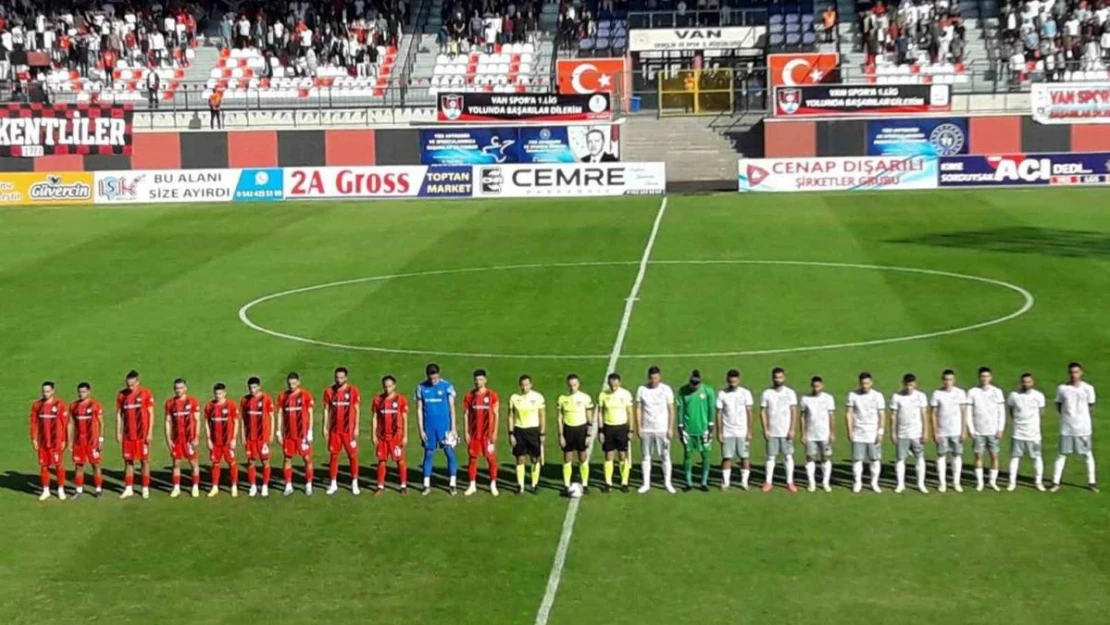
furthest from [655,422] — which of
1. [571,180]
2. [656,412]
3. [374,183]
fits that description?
[374,183]

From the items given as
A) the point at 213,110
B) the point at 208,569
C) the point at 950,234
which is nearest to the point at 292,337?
the point at 208,569

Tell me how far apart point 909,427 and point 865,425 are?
53cm

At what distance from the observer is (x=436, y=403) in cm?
2019

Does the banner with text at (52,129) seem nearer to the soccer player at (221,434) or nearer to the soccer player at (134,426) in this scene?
the soccer player at (134,426)

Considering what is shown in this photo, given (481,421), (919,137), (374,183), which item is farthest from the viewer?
(919,137)

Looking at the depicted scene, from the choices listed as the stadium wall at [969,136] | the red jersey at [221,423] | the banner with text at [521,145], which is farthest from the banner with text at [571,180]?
the red jersey at [221,423]

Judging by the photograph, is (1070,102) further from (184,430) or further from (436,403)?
(184,430)

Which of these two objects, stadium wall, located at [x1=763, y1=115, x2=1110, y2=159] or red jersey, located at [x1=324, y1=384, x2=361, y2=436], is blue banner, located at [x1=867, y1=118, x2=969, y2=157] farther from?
red jersey, located at [x1=324, y1=384, x2=361, y2=436]

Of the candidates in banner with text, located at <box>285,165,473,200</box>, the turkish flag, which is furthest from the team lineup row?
the turkish flag

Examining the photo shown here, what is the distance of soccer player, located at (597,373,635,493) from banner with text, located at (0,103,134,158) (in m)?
43.6

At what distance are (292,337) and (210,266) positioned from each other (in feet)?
34.8

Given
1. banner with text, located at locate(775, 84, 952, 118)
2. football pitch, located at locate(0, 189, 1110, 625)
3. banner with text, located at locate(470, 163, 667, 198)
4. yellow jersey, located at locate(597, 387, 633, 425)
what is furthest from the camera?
banner with text, located at locate(775, 84, 952, 118)

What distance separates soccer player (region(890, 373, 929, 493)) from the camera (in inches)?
778

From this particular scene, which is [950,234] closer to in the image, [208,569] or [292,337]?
[292,337]
